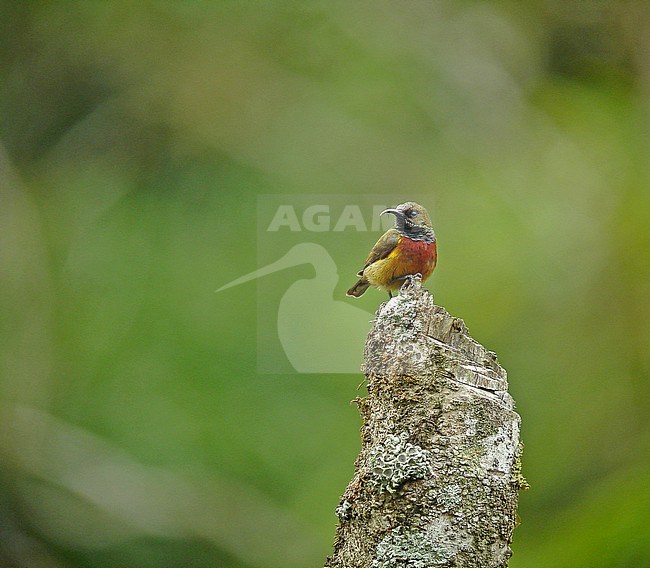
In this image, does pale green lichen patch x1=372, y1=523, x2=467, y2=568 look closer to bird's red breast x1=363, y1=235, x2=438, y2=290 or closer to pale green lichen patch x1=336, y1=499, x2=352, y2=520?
pale green lichen patch x1=336, y1=499, x2=352, y2=520

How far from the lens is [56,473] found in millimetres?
4742

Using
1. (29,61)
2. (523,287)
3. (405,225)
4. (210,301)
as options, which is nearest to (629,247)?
(523,287)

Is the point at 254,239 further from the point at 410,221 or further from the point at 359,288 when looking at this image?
the point at 410,221

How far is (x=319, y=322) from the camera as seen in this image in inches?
179

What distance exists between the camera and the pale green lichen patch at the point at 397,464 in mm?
1841

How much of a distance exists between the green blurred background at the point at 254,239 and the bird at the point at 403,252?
3.42 ft

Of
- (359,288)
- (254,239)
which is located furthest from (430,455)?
(254,239)

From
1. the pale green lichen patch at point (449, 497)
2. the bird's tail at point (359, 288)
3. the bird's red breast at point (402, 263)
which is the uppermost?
the bird's tail at point (359, 288)

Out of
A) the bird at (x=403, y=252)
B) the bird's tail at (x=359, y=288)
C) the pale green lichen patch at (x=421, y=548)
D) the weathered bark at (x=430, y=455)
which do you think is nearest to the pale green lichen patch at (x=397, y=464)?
the weathered bark at (x=430, y=455)

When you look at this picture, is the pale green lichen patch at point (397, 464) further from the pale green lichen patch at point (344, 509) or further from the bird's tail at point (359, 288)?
the bird's tail at point (359, 288)

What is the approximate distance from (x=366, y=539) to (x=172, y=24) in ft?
15.1

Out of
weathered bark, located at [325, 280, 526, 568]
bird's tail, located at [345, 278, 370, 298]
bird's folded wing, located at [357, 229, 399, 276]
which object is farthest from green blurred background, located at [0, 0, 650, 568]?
weathered bark, located at [325, 280, 526, 568]

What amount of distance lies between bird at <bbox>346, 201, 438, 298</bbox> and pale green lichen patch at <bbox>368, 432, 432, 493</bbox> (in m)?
1.46

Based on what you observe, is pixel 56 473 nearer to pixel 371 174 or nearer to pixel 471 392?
pixel 371 174
